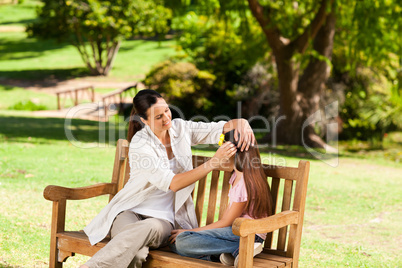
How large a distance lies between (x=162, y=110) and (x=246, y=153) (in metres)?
0.72

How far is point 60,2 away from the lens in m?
24.8

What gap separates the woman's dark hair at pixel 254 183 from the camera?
3436 mm

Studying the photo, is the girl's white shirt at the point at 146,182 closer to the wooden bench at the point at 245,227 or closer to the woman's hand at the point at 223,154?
the wooden bench at the point at 245,227

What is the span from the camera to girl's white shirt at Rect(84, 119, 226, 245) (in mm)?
3564

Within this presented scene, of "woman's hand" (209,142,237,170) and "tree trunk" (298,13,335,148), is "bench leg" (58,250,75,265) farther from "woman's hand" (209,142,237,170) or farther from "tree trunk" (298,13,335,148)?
"tree trunk" (298,13,335,148)

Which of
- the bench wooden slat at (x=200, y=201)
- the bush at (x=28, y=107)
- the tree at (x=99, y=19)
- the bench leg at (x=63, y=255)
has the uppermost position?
the tree at (x=99, y=19)

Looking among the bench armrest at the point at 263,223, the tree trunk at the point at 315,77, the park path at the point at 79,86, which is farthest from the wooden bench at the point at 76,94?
the bench armrest at the point at 263,223

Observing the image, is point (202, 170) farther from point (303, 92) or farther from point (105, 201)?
point (303, 92)

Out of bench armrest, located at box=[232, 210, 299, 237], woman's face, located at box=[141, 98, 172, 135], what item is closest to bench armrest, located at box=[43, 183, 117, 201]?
woman's face, located at box=[141, 98, 172, 135]

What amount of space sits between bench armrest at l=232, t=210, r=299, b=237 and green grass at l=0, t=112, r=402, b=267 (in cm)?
187

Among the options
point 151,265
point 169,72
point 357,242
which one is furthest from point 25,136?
point 151,265

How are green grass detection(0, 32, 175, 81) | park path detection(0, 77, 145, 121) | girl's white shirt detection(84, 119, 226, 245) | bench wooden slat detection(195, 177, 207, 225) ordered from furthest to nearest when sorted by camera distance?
1. green grass detection(0, 32, 175, 81)
2. park path detection(0, 77, 145, 121)
3. bench wooden slat detection(195, 177, 207, 225)
4. girl's white shirt detection(84, 119, 226, 245)

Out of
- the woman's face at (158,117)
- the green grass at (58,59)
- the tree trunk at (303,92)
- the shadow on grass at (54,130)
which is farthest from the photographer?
the green grass at (58,59)

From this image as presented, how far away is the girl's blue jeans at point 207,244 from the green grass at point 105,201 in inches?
68.8
